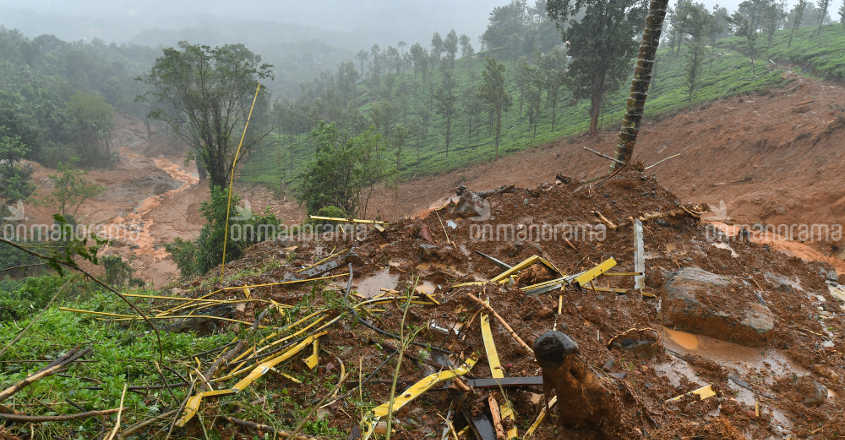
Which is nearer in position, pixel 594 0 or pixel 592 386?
pixel 592 386

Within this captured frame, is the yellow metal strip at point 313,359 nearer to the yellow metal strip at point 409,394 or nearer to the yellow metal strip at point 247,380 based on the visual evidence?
the yellow metal strip at point 247,380

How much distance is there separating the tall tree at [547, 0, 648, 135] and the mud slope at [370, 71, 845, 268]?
10.1ft

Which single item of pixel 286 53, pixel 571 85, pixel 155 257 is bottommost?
pixel 155 257

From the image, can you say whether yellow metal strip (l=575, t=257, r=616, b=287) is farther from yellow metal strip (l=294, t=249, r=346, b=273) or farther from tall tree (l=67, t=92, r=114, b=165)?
tall tree (l=67, t=92, r=114, b=165)

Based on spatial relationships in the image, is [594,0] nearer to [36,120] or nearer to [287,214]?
[287,214]

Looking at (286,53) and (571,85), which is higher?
(286,53)

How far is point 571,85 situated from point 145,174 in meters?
36.1

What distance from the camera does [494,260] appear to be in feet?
17.1

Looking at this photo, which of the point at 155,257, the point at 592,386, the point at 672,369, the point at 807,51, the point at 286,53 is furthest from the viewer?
the point at 286,53

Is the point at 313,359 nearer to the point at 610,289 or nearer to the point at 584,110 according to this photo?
the point at 610,289

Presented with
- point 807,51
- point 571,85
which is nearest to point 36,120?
point 571,85

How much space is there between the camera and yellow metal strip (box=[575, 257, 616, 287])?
14.0 ft

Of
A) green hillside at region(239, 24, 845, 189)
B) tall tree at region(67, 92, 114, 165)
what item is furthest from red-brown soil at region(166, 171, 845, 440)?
tall tree at region(67, 92, 114, 165)

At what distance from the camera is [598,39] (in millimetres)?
20016
